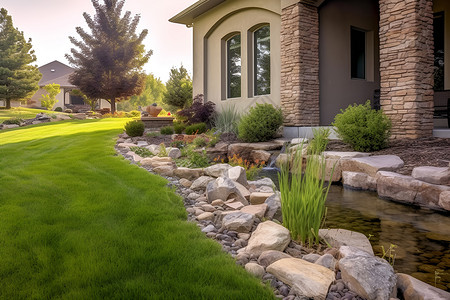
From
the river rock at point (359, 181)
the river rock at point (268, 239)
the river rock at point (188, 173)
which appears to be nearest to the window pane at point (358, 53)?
the river rock at point (359, 181)

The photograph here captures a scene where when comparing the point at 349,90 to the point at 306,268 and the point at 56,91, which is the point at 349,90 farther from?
the point at 56,91

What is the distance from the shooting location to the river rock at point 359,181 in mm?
5231

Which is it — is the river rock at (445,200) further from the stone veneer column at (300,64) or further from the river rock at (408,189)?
the stone veneer column at (300,64)

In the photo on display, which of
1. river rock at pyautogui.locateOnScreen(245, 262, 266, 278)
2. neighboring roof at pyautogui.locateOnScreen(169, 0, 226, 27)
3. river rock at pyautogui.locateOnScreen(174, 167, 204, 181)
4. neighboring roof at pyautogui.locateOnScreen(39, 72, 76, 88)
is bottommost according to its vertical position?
river rock at pyautogui.locateOnScreen(245, 262, 266, 278)

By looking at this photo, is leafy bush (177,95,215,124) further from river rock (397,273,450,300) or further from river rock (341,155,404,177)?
river rock (397,273,450,300)

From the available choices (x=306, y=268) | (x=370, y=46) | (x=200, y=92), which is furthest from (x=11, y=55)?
(x=306, y=268)

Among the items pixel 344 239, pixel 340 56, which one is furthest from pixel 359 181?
pixel 340 56

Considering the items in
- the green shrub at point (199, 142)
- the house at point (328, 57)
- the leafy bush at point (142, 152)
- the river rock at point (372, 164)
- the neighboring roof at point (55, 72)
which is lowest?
the river rock at point (372, 164)

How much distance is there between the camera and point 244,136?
8.21m

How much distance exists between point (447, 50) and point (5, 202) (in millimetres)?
10623

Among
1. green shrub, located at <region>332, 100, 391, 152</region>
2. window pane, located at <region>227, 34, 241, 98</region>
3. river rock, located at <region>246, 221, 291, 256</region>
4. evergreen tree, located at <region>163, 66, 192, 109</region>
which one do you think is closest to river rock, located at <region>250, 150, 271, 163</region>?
green shrub, located at <region>332, 100, 391, 152</region>

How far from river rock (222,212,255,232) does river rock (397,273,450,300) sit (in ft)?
4.01

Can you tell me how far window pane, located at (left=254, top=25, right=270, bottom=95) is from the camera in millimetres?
9969

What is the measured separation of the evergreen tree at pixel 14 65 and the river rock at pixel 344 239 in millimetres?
29063
